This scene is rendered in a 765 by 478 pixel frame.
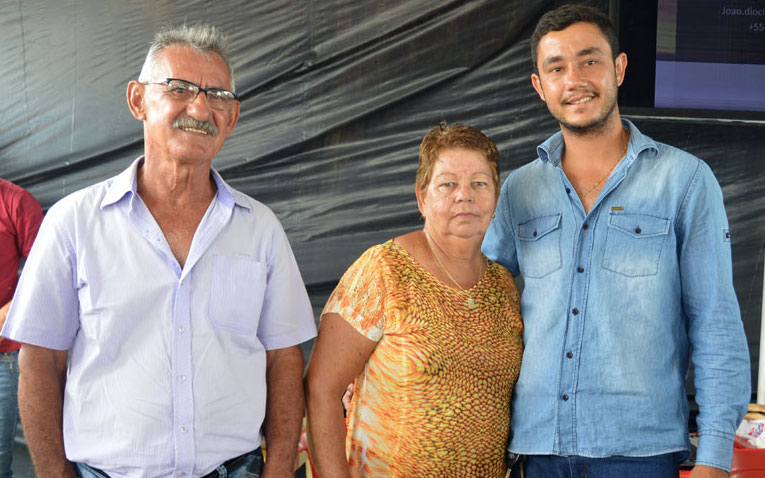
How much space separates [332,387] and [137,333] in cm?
46

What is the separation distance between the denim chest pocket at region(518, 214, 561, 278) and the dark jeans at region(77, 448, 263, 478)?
0.77 metres

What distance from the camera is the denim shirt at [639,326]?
59.8 inches

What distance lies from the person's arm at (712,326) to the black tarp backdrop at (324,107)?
166cm

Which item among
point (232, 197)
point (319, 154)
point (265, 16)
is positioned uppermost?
point (265, 16)

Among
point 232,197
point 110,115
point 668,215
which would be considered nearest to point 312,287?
point 110,115

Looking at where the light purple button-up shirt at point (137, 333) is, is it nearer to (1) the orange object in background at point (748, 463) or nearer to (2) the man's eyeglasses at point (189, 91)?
(2) the man's eyeglasses at point (189, 91)

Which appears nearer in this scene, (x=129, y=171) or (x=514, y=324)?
(x=129, y=171)

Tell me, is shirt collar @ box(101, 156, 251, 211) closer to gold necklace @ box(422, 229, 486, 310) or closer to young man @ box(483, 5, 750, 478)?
gold necklace @ box(422, 229, 486, 310)

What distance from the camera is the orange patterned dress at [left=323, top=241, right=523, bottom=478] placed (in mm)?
1562

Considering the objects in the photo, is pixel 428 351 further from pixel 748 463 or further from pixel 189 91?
pixel 748 463

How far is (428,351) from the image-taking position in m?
1.56

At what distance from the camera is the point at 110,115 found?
311 cm

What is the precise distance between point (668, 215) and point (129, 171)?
3.94 feet

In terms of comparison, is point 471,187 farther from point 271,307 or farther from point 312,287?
point 312,287
